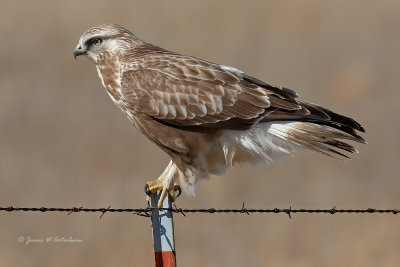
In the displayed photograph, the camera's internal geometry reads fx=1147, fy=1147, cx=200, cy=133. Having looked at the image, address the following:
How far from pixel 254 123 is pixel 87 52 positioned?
152cm

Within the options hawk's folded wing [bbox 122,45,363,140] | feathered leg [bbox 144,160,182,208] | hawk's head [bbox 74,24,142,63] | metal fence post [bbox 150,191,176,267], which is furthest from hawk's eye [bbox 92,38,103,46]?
metal fence post [bbox 150,191,176,267]

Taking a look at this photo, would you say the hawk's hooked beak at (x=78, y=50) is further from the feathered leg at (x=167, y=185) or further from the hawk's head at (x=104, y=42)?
the feathered leg at (x=167, y=185)

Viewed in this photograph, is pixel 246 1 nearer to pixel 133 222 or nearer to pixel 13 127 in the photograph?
pixel 13 127

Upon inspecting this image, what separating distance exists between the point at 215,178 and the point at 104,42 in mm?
4224

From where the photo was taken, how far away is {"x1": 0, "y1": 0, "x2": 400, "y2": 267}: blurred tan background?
1115 cm

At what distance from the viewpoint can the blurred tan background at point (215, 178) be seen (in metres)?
11.1

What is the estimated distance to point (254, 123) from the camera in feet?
27.1

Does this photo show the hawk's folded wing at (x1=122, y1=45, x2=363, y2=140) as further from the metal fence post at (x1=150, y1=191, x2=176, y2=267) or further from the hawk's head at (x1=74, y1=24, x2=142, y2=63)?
the metal fence post at (x1=150, y1=191, x2=176, y2=267)

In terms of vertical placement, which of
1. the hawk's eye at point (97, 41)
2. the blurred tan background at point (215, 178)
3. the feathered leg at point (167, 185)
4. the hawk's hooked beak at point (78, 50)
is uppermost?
the hawk's eye at point (97, 41)

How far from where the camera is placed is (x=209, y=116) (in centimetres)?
835

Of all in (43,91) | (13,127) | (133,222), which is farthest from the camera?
(43,91)

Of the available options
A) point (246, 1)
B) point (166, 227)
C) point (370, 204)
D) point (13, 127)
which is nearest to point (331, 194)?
point (370, 204)

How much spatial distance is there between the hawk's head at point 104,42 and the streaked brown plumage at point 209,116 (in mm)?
264

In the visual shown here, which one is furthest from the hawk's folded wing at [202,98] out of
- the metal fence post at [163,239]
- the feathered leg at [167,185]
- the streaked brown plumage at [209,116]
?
the metal fence post at [163,239]
